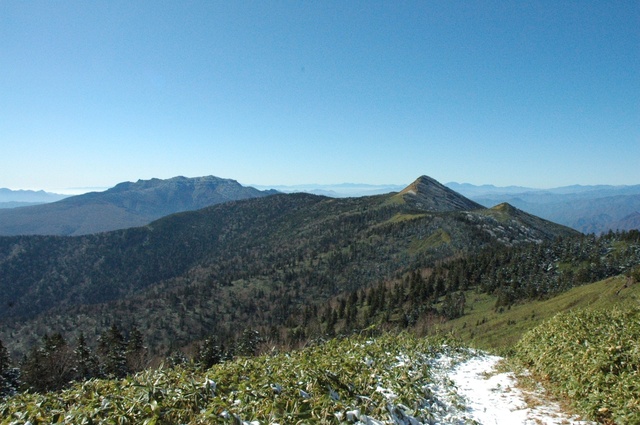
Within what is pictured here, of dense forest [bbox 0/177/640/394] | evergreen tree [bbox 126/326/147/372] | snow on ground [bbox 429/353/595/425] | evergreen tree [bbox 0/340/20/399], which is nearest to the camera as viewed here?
snow on ground [bbox 429/353/595/425]

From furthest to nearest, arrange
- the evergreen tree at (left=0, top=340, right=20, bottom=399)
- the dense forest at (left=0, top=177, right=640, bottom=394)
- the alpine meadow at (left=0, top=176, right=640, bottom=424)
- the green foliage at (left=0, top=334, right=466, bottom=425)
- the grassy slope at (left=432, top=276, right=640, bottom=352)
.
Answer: the dense forest at (left=0, top=177, right=640, bottom=394)
the evergreen tree at (left=0, top=340, right=20, bottom=399)
the grassy slope at (left=432, top=276, right=640, bottom=352)
the alpine meadow at (left=0, top=176, right=640, bottom=424)
the green foliage at (left=0, top=334, right=466, bottom=425)

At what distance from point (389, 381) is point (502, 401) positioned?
145 inches

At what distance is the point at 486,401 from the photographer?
10219 millimetres

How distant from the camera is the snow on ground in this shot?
889 centimetres

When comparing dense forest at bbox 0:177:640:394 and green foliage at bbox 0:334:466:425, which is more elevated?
green foliage at bbox 0:334:466:425

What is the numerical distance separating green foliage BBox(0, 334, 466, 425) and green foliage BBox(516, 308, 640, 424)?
4040mm

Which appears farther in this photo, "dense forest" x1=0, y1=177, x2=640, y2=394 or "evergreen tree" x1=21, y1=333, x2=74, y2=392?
"dense forest" x1=0, y1=177, x2=640, y2=394

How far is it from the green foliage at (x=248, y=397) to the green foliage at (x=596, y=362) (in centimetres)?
404

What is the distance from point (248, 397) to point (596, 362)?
9262 mm

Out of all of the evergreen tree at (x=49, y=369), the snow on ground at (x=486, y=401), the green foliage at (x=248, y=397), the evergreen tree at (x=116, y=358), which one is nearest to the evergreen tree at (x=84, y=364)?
the evergreen tree at (x=49, y=369)

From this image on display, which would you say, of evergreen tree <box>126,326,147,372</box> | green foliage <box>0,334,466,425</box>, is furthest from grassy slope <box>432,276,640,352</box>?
evergreen tree <box>126,326,147,372</box>

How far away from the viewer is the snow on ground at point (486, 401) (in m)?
8.89

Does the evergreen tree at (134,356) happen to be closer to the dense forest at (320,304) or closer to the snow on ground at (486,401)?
the dense forest at (320,304)

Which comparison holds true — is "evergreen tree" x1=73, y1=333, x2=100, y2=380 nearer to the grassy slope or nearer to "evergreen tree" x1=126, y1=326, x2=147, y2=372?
"evergreen tree" x1=126, y1=326, x2=147, y2=372
